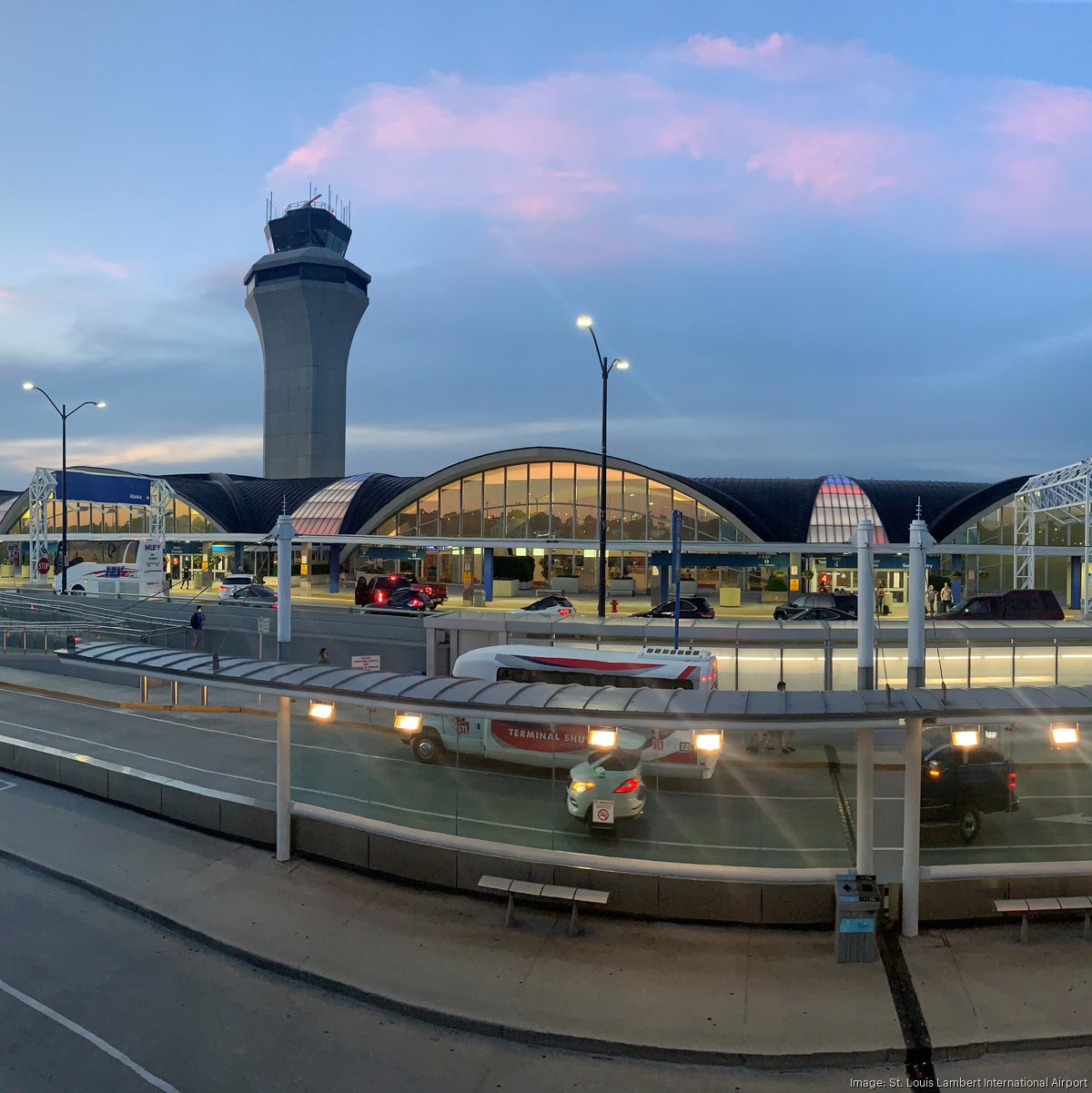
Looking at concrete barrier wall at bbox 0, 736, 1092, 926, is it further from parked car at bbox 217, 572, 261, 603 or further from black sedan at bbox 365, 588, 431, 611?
parked car at bbox 217, 572, 261, 603

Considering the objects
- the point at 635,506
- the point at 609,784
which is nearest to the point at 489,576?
the point at 635,506

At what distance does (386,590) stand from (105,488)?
784 inches

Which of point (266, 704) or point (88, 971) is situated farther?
point (266, 704)

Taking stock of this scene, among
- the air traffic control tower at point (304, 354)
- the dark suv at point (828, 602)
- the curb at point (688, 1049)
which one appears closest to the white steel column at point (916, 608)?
the curb at point (688, 1049)

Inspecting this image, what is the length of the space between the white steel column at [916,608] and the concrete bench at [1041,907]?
204 inches

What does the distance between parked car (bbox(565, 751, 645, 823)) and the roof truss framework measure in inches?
1316

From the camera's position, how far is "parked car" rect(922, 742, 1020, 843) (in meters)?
9.96

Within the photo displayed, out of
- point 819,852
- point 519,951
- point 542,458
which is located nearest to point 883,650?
point 819,852

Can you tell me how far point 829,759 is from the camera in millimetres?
10938

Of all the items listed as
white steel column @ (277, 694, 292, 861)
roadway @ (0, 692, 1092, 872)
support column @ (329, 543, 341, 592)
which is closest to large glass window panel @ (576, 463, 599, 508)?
support column @ (329, 543, 341, 592)

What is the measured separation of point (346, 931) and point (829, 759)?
6.39m

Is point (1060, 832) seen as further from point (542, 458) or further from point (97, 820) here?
point (542, 458)

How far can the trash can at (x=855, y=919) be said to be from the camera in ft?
28.4

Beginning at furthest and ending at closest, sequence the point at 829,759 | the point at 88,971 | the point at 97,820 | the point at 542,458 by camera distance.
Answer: the point at 542,458 < the point at 97,820 < the point at 829,759 < the point at 88,971
